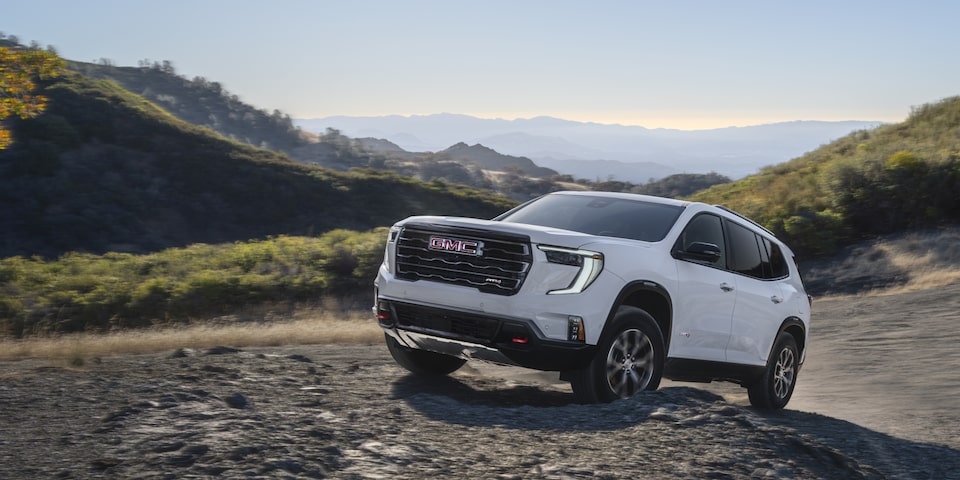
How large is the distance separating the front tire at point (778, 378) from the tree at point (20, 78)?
12.1 metres

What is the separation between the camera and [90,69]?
105 m

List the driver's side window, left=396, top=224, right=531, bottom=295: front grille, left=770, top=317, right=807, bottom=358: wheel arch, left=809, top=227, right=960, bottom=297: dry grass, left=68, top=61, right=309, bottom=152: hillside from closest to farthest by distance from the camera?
left=396, top=224, right=531, bottom=295: front grille < the driver's side window < left=770, top=317, right=807, bottom=358: wheel arch < left=809, top=227, right=960, bottom=297: dry grass < left=68, top=61, right=309, bottom=152: hillside

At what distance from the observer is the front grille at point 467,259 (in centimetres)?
664

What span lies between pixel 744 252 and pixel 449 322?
3.10 meters

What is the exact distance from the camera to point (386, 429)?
584 cm

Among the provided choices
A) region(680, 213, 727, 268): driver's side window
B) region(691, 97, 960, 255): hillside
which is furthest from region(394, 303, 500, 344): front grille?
region(691, 97, 960, 255): hillside

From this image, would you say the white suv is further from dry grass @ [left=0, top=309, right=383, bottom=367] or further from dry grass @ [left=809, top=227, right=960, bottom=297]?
dry grass @ [left=809, top=227, right=960, bottom=297]

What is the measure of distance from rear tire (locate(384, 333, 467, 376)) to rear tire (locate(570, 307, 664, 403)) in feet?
5.57

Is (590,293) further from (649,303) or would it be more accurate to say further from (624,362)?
(649,303)

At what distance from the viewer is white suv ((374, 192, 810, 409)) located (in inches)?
259

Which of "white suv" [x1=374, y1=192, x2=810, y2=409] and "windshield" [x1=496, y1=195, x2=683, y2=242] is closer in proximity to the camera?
"white suv" [x1=374, y1=192, x2=810, y2=409]

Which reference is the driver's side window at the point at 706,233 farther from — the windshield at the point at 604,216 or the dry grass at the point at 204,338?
the dry grass at the point at 204,338

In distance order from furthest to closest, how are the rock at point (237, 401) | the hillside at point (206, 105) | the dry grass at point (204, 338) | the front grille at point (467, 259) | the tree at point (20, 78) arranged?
1. the hillside at point (206, 105)
2. the tree at point (20, 78)
3. the dry grass at point (204, 338)
4. the front grille at point (467, 259)
5. the rock at point (237, 401)

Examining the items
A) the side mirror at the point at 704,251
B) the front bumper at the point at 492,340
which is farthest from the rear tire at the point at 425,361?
the side mirror at the point at 704,251
